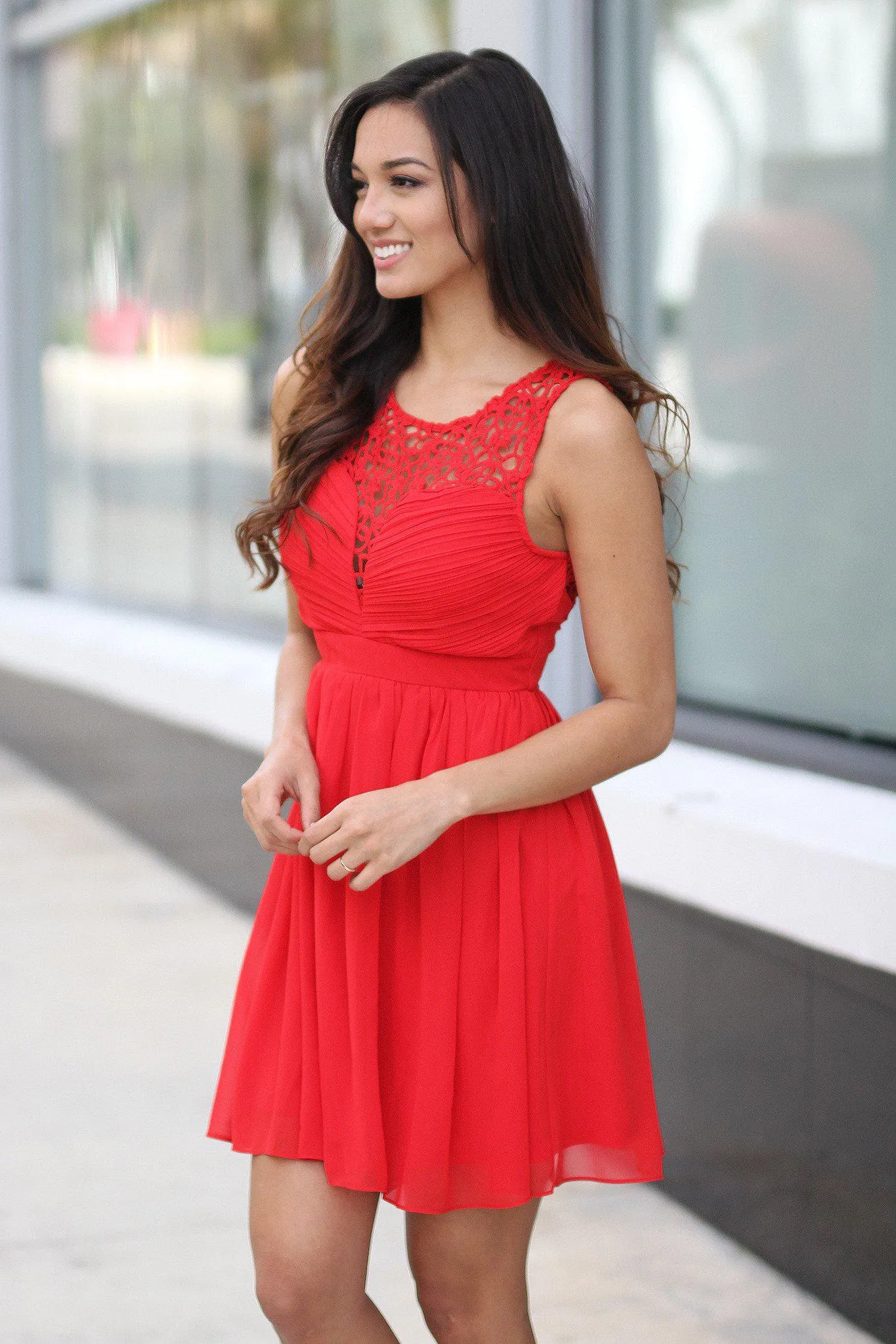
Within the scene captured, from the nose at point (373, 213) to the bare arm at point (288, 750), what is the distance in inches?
10.9

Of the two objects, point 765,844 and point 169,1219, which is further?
point 169,1219

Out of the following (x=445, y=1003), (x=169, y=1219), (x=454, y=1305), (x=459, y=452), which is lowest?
(x=169, y=1219)

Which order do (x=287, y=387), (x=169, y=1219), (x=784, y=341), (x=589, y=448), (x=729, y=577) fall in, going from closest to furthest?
(x=589, y=448) → (x=287, y=387) → (x=169, y=1219) → (x=784, y=341) → (x=729, y=577)

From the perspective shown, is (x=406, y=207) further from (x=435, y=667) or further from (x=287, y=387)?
(x=435, y=667)

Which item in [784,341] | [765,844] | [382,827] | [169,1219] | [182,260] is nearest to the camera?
[382,827]

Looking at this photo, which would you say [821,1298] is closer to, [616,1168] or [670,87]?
[616,1168]

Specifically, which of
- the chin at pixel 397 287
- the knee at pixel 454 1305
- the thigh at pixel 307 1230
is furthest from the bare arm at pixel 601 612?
the knee at pixel 454 1305

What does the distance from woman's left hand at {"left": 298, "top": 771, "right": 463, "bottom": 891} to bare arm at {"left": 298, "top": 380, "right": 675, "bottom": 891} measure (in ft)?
0.04

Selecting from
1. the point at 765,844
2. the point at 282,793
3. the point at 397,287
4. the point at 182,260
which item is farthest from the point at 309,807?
the point at 182,260

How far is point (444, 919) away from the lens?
197cm

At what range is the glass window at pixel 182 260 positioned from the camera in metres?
6.42

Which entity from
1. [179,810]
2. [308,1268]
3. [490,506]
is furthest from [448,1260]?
[179,810]

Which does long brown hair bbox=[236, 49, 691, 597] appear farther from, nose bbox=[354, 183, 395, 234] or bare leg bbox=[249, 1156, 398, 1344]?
bare leg bbox=[249, 1156, 398, 1344]

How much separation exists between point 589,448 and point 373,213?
367 millimetres
